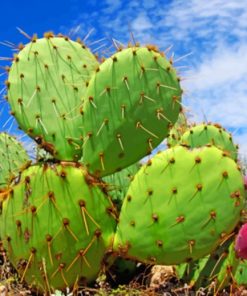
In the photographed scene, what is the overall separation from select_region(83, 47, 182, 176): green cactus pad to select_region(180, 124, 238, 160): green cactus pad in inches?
46.5

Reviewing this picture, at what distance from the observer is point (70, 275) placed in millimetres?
2891

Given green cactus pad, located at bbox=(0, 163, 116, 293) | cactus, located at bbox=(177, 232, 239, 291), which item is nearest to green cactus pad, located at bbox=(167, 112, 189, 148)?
cactus, located at bbox=(177, 232, 239, 291)

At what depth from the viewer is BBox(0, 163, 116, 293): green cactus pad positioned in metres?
2.79

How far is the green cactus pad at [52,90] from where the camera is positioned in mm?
3141

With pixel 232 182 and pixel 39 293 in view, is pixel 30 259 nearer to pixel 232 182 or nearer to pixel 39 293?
pixel 39 293

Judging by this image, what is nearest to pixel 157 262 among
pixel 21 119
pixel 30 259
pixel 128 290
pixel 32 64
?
pixel 128 290

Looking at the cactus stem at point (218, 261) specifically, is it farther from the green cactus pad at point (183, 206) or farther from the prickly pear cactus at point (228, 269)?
the green cactus pad at point (183, 206)

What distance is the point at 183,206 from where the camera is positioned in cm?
268

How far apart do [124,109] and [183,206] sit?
1.78 feet

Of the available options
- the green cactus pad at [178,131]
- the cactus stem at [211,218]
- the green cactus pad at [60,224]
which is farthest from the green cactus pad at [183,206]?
the green cactus pad at [178,131]

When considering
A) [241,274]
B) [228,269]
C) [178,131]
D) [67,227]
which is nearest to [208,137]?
[178,131]

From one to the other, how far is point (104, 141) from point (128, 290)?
0.81 meters

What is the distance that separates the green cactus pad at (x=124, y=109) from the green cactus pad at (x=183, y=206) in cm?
17

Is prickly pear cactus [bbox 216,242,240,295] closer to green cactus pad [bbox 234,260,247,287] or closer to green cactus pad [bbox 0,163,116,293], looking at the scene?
green cactus pad [bbox 234,260,247,287]
